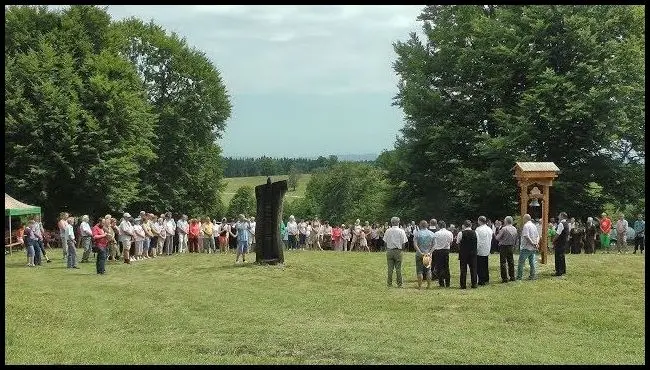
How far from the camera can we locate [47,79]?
3809 centimetres

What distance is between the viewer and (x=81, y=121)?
38969mm

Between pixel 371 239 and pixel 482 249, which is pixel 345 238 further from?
pixel 482 249

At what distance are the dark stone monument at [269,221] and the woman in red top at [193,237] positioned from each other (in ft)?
28.1

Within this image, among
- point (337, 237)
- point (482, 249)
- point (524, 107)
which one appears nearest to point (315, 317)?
point (482, 249)

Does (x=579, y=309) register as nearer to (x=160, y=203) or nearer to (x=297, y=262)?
(x=297, y=262)

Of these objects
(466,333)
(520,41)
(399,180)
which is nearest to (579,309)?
(466,333)

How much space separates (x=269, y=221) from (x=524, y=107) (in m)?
16.5

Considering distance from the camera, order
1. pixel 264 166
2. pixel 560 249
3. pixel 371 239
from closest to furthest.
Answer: pixel 560 249, pixel 371 239, pixel 264 166

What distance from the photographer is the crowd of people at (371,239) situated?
19.7m

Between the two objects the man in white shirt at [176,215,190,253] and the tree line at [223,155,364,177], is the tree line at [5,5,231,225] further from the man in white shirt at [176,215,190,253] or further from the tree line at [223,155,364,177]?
the tree line at [223,155,364,177]

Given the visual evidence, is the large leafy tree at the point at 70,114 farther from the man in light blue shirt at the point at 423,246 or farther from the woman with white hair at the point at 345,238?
the man in light blue shirt at the point at 423,246

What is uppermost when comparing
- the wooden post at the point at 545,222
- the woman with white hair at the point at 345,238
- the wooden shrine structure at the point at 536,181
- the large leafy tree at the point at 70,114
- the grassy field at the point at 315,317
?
the large leafy tree at the point at 70,114

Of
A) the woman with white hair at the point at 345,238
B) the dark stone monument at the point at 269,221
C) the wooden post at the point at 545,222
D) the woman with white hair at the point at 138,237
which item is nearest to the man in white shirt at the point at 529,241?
the wooden post at the point at 545,222

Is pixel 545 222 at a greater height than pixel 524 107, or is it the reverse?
pixel 524 107
